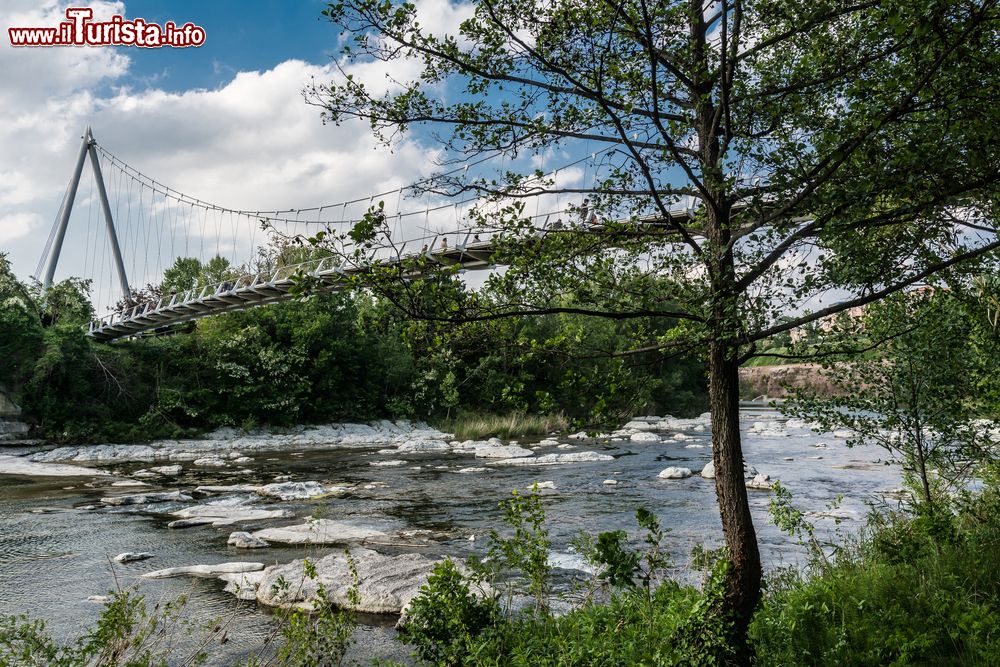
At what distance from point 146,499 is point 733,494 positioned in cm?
1105

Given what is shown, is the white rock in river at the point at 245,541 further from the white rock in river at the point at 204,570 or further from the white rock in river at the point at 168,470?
the white rock in river at the point at 168,470

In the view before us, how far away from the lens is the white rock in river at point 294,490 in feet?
39.1

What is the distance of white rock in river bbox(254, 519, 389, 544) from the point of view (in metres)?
8.11

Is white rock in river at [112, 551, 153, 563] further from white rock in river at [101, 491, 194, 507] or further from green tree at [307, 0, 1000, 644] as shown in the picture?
green tree at [307, 0, 1000, 644]

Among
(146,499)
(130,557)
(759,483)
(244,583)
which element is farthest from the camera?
(759,483)

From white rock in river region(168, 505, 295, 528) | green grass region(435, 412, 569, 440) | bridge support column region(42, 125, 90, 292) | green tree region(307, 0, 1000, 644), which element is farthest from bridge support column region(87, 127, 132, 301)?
green tree region(307, 0, 1000, 644)

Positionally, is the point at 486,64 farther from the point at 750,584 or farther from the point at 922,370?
the point at 922,370

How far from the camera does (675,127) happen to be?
143 inches

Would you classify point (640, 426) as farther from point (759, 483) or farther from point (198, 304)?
point (198, 304)

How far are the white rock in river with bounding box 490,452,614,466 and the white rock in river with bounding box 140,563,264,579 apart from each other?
34.0 ft

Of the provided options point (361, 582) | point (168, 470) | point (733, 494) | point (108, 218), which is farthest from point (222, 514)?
point (108, 218)

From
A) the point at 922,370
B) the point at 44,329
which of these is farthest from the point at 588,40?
the point at 44,329

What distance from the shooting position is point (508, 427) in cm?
2680

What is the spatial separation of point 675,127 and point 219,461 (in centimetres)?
1732
